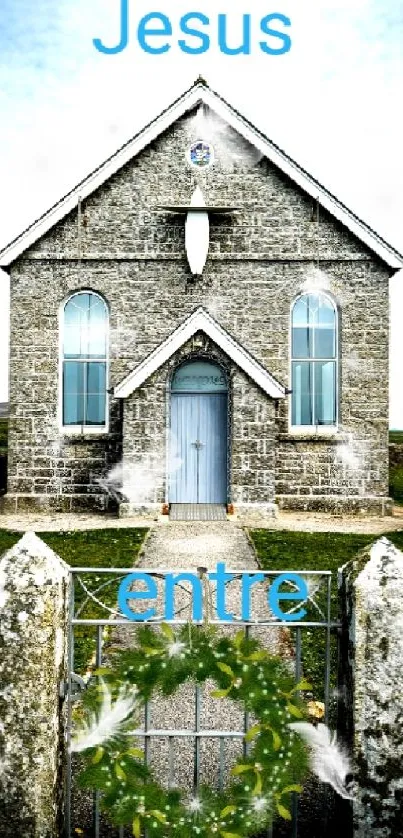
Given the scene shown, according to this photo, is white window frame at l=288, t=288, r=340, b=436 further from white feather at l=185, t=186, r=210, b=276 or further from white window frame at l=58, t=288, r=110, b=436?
white window frame at l=58, t=288, r=110, b=436

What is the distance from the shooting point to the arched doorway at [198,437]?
16422mm

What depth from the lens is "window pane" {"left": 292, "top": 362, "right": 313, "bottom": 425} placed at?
17406mm

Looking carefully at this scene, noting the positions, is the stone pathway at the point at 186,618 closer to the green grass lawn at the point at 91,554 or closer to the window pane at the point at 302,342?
the green grass lawn at the point at 91,554

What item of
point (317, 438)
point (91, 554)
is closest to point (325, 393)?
point (317, 438)

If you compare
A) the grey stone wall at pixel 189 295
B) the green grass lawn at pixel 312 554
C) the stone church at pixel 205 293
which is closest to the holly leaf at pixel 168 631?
the green grass lawn at pixel 312 554

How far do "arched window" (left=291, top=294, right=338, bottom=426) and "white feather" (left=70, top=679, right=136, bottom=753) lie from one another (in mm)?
13871

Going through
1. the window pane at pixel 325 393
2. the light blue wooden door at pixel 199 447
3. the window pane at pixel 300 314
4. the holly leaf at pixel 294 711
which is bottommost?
the holly leaf at pixel 294 711

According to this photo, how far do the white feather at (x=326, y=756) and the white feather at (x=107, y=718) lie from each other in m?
0.79

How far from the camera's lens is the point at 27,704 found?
371 centimetres

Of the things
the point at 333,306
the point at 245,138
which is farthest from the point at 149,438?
the point at 245,138

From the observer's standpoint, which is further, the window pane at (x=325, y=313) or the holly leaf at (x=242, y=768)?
the window pane at (x=325, y=313)

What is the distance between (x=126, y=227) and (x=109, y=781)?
1473 cm

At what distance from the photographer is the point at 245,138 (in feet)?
55.8

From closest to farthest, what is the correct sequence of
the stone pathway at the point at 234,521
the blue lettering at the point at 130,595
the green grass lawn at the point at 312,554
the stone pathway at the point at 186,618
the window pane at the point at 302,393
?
the blue lettering at the point at 130,595 < the stone pathway at the point at 186,618 < the green grass lawn at the point at 312,554 < the stone pathway at the point at 234,521 < the window pane at the point at 302,393
